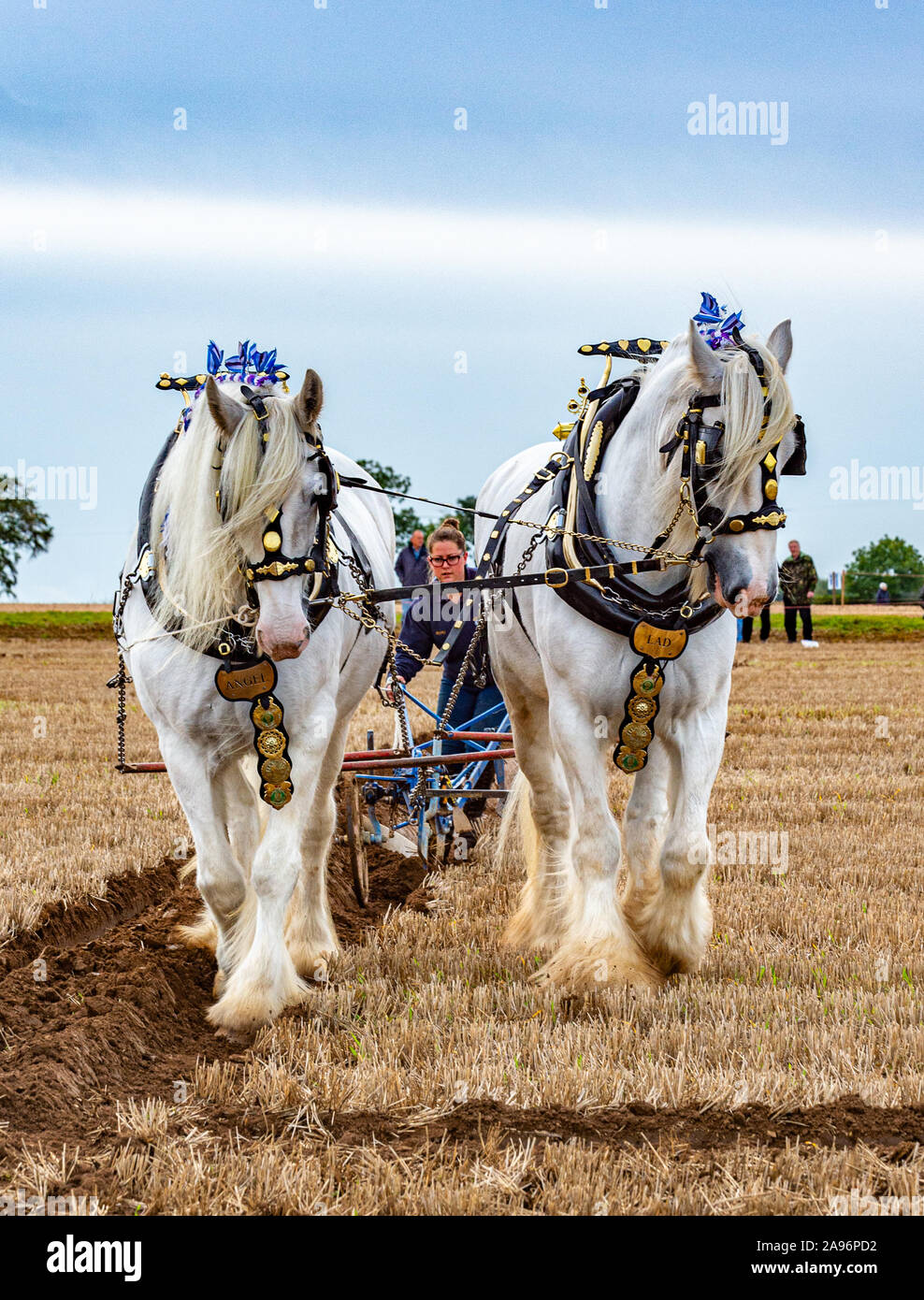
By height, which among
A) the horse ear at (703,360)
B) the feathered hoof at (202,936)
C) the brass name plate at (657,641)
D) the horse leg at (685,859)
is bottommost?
the feathered hoof at (202,936)

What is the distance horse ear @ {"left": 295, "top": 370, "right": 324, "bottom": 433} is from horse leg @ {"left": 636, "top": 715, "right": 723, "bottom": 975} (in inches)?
67.2

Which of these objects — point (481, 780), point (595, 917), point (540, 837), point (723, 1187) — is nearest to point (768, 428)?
point (595, 917)

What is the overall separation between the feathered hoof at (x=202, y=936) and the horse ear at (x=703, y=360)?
2960mm

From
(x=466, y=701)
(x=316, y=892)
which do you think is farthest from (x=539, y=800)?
(x=466, y=701)

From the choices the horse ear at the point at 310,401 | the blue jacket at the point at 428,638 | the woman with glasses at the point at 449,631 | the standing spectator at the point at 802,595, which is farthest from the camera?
the standing spectator at the point at 802,595

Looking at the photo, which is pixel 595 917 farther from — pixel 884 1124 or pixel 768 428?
pixel 768 428

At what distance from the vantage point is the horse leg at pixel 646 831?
16.4ft

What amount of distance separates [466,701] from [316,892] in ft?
10.1

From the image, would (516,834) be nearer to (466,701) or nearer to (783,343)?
(466,701)

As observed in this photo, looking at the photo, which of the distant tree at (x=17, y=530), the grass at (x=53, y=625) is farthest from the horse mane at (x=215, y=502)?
the distant tree at (x=17, y=530)

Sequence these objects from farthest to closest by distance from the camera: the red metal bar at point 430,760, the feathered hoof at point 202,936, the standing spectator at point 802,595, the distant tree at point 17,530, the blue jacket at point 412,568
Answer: the distant tree at point 17,530, the standing spectator at point 802,595, the blue jacket at point 412,568, the red metal bar at point 430,760, the feathered hoof at point 202,936

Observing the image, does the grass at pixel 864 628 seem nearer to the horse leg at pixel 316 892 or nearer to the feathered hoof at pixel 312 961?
the horse leg at pixel 316 892

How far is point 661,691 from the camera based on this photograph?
4598 mm
